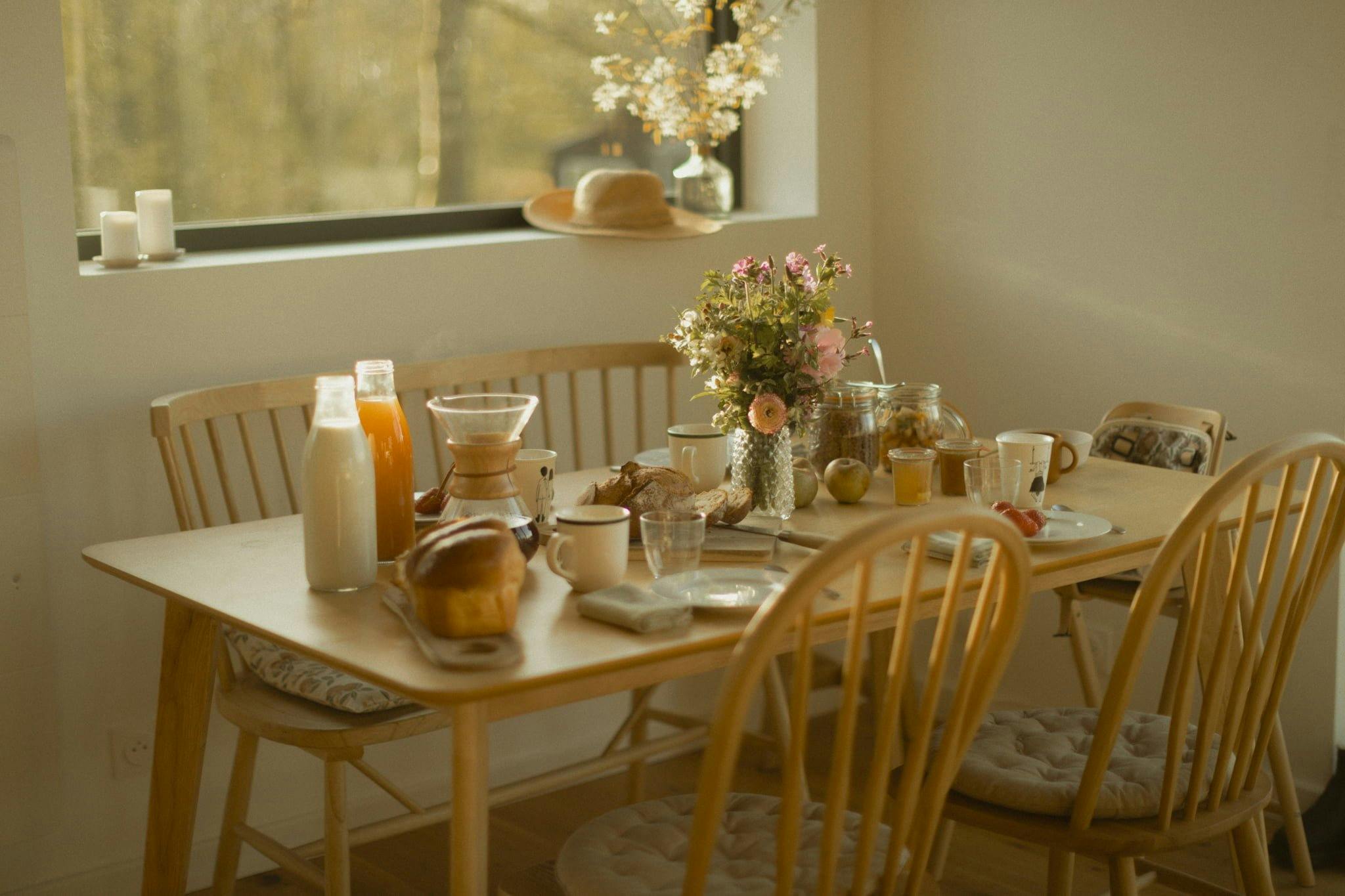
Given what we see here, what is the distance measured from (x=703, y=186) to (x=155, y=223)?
1210 millimetres

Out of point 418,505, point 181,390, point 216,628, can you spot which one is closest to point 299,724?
point 216,628

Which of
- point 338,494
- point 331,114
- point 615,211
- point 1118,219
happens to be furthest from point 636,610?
point 1118,219

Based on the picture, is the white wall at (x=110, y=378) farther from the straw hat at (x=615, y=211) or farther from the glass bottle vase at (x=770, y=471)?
the glass bottle vase at (x=770, y=471)

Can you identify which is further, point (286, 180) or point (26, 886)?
point (286, 180)

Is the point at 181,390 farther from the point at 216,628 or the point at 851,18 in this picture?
the point at 851,18

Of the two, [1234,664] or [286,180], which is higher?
[286,180]

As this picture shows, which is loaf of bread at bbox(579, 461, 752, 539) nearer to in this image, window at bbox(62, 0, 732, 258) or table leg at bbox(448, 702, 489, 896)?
table leg at bbox(448, 702, 489, 896)

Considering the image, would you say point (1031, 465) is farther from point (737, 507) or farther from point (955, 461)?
point (737, 507)

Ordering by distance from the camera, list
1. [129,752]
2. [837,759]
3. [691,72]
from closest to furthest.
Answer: [837,759], [129,752], [691,72]

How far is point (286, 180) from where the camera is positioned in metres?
2.92

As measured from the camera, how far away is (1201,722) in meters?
A: 1.73

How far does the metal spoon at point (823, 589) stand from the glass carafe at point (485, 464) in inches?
11.3

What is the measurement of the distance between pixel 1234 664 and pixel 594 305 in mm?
1483

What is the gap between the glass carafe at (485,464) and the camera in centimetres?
176
